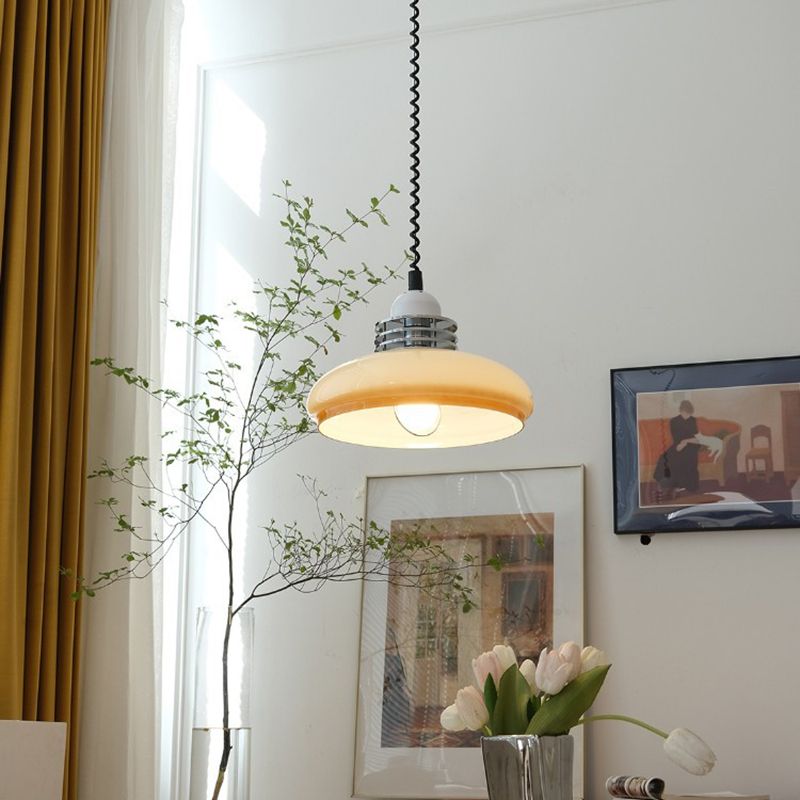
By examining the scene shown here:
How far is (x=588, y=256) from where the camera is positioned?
3.50m

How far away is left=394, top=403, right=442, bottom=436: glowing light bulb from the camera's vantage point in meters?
2.10

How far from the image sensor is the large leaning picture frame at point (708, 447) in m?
3.15

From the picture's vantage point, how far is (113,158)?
3.44 meters

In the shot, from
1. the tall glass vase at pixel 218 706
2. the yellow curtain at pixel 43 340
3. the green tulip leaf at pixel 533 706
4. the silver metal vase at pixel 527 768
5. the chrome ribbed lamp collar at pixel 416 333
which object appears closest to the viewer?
the silver metal vase at pixel 527 768

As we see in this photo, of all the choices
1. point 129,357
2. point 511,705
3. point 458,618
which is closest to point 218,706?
point 458,618

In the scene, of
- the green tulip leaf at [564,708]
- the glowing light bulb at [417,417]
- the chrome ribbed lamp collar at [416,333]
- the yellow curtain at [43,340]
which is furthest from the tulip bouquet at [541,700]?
the yellow curtain at [43,340]

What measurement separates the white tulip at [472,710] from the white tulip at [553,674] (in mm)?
101

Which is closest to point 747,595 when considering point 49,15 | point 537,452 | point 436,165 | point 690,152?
point 537,452

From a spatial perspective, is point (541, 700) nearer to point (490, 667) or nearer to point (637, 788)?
point (490, 667)

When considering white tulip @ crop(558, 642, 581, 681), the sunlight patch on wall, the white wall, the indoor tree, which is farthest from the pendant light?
the sunlight patch on wall

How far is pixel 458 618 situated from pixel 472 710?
1.37 meters

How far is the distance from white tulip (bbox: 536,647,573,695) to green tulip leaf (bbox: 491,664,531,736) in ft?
0.10

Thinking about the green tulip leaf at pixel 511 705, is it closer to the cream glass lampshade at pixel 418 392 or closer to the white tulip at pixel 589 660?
the white tulip at pixel 589 660

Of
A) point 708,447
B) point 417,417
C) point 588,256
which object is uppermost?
point 588,256
